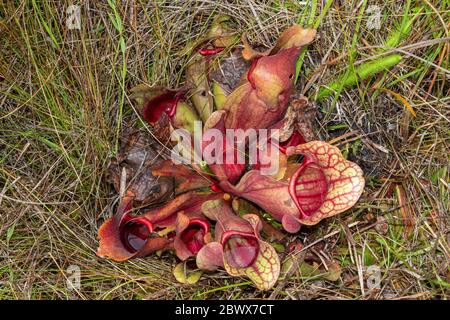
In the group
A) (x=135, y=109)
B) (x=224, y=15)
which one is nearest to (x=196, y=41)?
(x=224, y=15)

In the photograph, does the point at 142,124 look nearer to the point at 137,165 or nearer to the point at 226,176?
the point at 137,165

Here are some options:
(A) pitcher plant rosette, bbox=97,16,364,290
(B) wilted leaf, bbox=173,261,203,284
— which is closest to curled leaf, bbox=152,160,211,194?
(A) pitcher plant rosette, bbox=97,16,364,290

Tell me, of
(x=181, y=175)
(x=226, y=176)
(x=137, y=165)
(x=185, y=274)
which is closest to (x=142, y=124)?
(x=137, y=165)

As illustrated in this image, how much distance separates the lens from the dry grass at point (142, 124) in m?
1.81

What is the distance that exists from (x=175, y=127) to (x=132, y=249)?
1.43 feet

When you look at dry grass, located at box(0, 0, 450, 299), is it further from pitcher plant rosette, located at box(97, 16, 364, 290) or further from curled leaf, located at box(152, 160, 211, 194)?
curled leaf, located at box(152, 160, 211, 194)

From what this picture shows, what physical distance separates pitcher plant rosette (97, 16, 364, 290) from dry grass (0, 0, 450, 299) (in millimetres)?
101

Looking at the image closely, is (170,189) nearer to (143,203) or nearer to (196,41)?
(143,203)

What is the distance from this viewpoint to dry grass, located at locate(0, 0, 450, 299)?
1.81m

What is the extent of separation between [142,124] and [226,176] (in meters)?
0.39

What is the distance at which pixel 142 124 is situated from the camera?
1.94 meters

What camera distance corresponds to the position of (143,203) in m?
1.81

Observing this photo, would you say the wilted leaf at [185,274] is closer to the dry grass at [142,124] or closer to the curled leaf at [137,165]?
the dry grass at [142,124]

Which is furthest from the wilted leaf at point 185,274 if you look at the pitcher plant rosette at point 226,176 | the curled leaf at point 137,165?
the curled leaf at point 137,165
